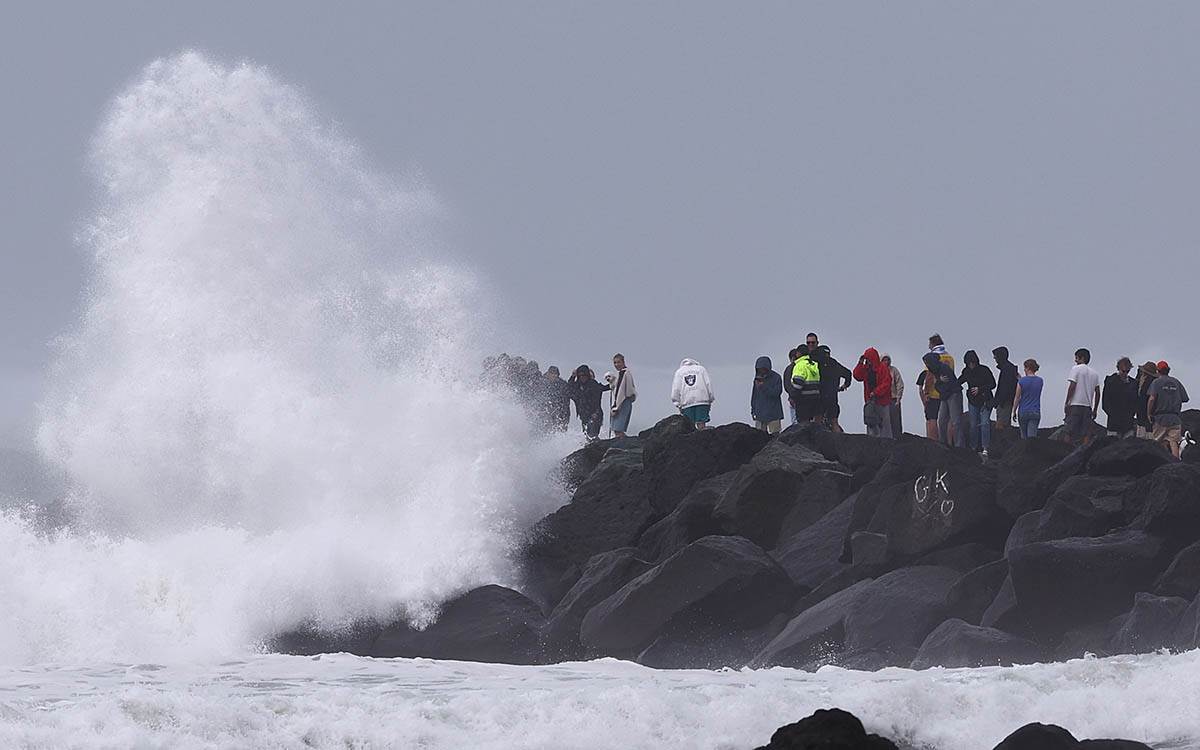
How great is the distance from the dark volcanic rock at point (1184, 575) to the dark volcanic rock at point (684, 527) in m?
4.65

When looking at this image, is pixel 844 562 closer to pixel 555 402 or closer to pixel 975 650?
pixel 975 650

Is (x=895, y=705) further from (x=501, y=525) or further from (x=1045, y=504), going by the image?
(x=501, y=525)

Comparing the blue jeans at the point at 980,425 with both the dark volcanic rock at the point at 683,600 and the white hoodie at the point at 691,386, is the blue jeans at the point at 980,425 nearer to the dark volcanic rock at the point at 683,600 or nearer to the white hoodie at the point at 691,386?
the white hoodie at the point at 691,386

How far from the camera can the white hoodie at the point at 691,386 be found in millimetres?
19703

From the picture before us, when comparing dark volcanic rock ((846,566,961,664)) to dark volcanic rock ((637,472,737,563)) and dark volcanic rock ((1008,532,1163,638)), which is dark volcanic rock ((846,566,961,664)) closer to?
dark volcanic rock ((1008,532,1163,638))

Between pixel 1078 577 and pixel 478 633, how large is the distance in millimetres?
5133

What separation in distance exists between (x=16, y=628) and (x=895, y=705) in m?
9.83

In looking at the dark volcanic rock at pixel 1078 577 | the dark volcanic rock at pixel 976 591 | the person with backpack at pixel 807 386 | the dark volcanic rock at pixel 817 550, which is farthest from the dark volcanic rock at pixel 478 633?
the person with backpack at pixel 807 386

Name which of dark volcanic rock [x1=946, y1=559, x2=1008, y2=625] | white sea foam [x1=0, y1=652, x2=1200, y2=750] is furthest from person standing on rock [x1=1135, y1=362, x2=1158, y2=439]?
white sea foam [x1=0, y1=652, x2=1200, y2=750]

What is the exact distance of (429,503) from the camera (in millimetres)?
18297

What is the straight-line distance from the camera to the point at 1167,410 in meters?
16.7

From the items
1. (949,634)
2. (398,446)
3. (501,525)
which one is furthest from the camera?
(398,446)

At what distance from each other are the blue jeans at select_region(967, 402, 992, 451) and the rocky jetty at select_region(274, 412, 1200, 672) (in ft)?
6.11

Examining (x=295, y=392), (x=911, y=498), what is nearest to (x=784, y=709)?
(x=911, y=498)
